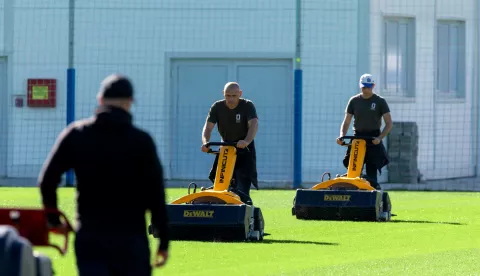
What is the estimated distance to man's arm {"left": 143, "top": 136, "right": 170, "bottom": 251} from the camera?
24.1ft

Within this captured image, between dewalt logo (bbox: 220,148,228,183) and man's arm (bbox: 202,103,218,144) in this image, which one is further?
man's arm (bbox: 202,103,218,144)

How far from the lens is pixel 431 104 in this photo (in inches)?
1218

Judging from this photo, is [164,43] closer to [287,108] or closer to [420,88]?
[287,108]

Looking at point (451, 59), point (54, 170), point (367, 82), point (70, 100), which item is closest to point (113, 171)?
point (54, 170)

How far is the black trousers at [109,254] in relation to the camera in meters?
7.21

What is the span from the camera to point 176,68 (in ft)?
98.7

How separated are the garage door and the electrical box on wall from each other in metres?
2.70

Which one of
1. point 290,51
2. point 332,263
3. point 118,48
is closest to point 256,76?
point 290,51

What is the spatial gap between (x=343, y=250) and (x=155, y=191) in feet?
24.1

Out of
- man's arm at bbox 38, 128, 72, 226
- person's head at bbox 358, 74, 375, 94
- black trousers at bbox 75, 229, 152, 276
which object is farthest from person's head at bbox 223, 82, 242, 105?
black trousers at bbox 75, 229, 152, 276

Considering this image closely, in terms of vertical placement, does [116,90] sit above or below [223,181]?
above

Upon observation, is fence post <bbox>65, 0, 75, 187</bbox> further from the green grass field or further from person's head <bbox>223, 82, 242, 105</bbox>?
person's head <bbox>223, 82, 242, 105</bbox>

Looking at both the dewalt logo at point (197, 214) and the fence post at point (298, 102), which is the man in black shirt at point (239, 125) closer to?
the dewalt logo at point (197, 214)

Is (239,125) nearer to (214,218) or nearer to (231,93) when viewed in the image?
(231,93)
